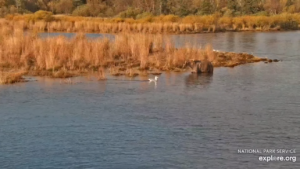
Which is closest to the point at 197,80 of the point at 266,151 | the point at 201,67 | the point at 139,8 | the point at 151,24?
the point at 201,67

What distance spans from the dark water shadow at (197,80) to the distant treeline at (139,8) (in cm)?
3458

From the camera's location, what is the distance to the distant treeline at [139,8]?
55.9m

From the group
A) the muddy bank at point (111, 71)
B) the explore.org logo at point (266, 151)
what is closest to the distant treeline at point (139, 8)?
the muddy bank at point (111, 71)

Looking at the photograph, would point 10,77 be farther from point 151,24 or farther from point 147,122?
point 151,24

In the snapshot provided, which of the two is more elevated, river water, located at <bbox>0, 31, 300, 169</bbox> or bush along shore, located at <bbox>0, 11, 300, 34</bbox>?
bush along shore, located at <bbox>0, 11, 300, 34</bbox>

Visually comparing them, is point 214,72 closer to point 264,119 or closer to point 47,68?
point 47,68

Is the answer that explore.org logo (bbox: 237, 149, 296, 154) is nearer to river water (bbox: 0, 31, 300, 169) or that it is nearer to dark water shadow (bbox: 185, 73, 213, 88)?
river water (bbox: 0, 31, 300, 169)

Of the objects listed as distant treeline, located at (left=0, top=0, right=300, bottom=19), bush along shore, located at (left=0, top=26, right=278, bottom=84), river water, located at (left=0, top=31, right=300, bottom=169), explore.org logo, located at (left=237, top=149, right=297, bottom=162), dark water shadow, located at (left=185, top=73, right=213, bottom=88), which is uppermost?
distant treeline, located at (left=0, top=0, right=300, bottom=19)

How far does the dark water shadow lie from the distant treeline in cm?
3458

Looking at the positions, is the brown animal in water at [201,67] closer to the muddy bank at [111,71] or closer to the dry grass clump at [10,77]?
the muddy bank at [111,71]

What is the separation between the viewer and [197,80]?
1703cm

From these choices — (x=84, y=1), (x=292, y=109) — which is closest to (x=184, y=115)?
(x=292, y=109)

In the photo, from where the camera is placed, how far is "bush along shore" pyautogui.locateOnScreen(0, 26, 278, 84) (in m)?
18.1

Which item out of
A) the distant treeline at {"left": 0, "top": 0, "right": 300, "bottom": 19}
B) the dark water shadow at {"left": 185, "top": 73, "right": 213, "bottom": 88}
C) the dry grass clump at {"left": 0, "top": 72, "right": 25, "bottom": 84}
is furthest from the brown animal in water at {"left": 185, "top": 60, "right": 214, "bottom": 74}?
the distant treeline at {"left": 0, "top": 0, "right": 300, "bottom": 19}
